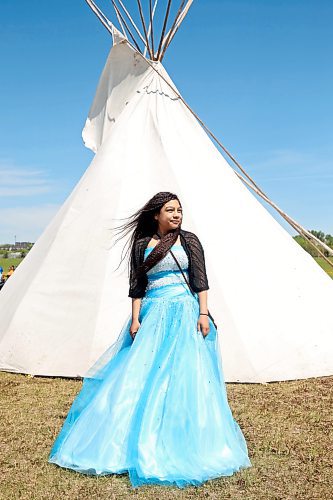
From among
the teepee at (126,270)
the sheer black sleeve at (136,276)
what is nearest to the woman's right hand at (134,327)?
the sheer black sleeve at (136,276)

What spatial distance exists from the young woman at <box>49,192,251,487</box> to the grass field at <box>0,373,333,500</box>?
108mm

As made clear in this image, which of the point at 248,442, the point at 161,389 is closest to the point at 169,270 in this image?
the point at 161,389

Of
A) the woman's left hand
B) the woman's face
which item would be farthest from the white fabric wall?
the woman's face

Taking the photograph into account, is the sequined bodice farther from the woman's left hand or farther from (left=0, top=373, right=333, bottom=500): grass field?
(left=0, top=373, right=333, bottom=500): grass field

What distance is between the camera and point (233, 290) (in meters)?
6.25

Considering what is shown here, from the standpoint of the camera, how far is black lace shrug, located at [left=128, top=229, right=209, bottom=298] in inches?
157

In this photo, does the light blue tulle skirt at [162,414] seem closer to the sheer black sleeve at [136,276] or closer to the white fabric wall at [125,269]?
the sheer black sleeve at [136,276]

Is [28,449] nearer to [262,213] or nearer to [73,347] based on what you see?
[73,347]

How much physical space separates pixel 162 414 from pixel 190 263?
0.99m

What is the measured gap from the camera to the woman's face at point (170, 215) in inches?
158

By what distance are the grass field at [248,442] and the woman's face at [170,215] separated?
1.60 metres

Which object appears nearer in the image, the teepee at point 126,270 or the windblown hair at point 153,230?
the windblown hair at point 153,230

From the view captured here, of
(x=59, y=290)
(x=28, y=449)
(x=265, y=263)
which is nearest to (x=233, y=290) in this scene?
(x=265, y=263)

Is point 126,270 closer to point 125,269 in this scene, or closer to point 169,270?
point 125,269
